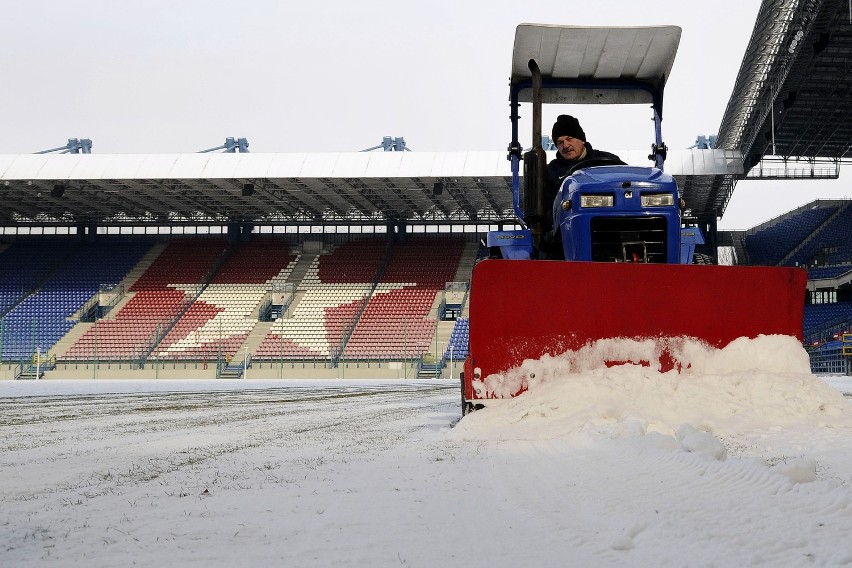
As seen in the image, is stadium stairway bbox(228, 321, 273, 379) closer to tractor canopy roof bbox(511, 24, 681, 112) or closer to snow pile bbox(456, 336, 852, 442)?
tractor canopy roof bbox(511, 24, 681, 112)

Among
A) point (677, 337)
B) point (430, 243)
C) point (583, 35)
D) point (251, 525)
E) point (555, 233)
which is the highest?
point (430, 243)

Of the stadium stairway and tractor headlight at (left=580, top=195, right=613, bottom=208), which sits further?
the stadium stairway

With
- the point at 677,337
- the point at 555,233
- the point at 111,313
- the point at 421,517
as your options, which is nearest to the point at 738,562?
the point at 421,517

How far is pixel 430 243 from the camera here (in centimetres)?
A: 4028

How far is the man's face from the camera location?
6387 millimetres

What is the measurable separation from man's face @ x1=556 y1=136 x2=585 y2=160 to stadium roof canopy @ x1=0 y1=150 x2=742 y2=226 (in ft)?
76.2

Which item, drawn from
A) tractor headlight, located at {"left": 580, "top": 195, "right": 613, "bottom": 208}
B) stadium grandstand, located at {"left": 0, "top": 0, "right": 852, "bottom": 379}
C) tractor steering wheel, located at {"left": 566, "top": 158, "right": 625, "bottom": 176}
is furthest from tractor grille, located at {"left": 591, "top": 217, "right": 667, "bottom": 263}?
stadium grandstand, located at {"left": 0, "top": 0, "right": 852, "bottom": 379}

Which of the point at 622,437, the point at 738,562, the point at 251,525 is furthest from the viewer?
the point at 622,437

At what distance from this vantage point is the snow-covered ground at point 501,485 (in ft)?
6.75

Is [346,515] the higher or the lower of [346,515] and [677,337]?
the lower

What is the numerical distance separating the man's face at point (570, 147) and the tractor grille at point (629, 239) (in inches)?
36.6

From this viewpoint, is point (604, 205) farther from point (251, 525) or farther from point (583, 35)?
point (251, 525)

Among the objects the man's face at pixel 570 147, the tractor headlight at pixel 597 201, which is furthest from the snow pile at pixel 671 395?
the man's face at pixel 570 147

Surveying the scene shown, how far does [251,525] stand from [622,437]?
7.21ft
